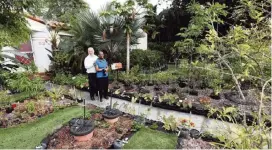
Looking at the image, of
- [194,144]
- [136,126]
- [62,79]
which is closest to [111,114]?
[136,126]

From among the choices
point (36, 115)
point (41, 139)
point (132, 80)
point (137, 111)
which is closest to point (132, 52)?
point (132, 80)

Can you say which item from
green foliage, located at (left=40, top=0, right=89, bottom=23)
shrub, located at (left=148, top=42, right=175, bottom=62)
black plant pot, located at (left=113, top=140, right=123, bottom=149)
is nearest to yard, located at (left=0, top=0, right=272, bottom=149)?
black plant pot, located at (left=113, top=140, right=123, bottom=149)

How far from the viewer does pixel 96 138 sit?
11.6 feet

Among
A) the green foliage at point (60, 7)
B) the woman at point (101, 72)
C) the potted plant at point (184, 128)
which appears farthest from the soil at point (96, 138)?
the green foliage at point (60, 7)

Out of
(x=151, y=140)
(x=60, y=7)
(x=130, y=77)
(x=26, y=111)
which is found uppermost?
(x=60, y=7)

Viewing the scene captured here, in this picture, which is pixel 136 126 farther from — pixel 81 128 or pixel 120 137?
pixel 81 128

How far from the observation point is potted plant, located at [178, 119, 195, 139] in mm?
3475

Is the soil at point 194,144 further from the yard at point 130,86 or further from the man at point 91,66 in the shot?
the man at point 91,66

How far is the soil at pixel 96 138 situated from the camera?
331 cm

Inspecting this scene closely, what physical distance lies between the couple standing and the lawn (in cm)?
119

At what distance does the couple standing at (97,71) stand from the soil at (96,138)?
1.85 metres

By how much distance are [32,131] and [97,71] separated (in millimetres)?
2263

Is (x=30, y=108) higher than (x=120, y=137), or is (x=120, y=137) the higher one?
(x=30, y=108)

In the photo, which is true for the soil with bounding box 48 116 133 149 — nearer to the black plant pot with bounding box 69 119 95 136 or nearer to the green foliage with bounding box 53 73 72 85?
the black plant pot with bounding box 69 119 95 136
